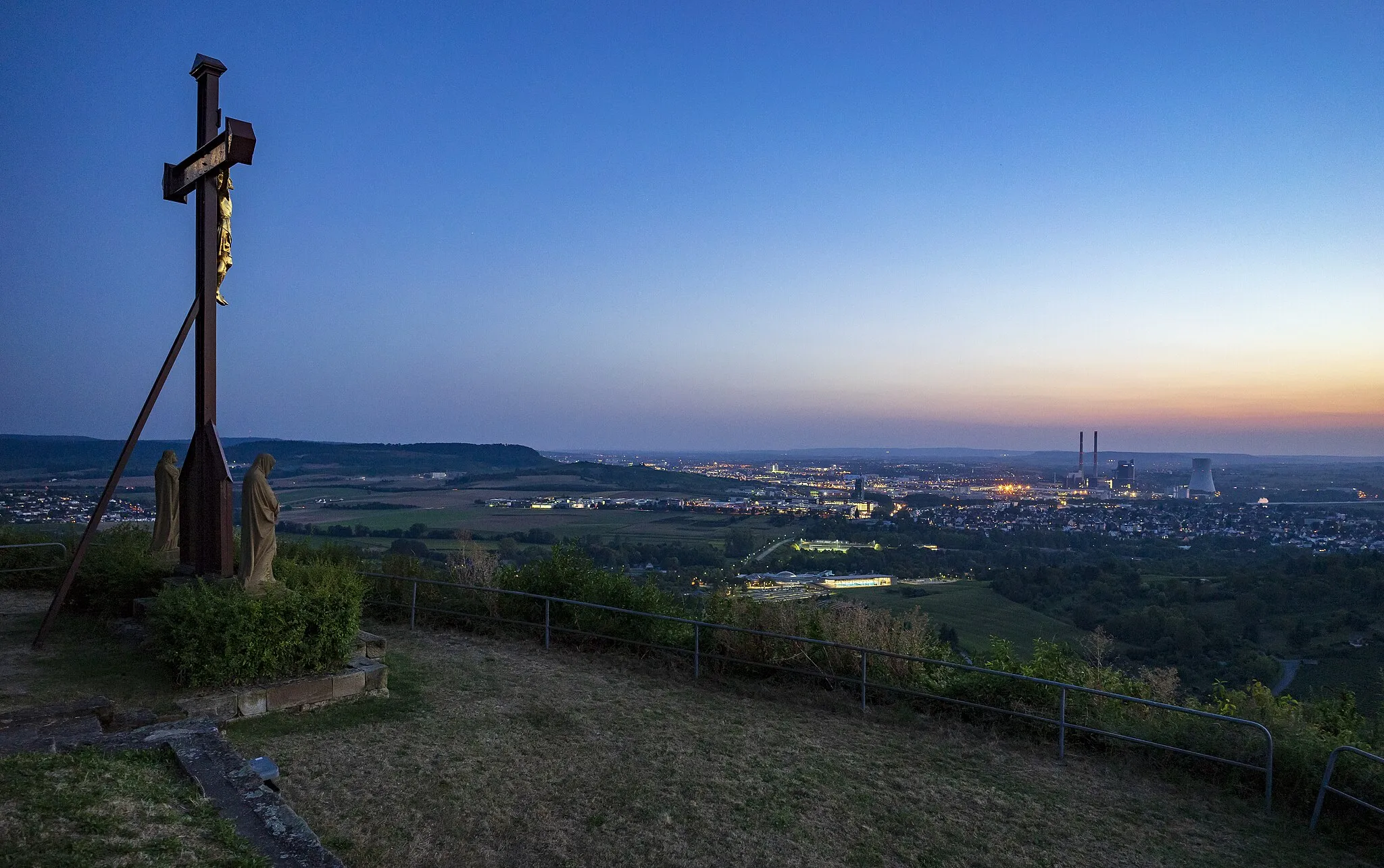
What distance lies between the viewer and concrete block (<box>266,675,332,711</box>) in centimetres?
711

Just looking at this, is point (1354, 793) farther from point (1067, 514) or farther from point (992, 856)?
point (1067, 514)

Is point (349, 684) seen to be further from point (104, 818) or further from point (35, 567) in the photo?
point (35, 567)

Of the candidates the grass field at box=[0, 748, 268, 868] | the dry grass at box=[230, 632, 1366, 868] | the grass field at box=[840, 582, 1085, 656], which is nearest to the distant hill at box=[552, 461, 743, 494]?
the grass field at box=[840, 582, 1085, 656]

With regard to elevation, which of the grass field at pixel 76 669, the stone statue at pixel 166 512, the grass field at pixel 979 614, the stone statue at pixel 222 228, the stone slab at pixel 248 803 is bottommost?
the grass field at pixel 979 614

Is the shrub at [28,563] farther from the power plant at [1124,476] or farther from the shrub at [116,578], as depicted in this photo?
the power plant at [1124,476]

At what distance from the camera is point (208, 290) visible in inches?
360

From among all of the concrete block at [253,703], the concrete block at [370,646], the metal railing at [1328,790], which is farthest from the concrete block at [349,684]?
the metal railing at [1328,790]

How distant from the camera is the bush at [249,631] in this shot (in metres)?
7.03

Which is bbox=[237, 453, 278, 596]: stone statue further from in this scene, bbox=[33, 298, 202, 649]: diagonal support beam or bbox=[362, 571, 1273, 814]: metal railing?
bbox=[362, 571, 1273, 814]: metal railing

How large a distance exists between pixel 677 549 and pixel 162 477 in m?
21.9

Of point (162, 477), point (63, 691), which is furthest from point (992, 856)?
point (162, 477)

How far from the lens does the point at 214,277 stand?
9.23 meters

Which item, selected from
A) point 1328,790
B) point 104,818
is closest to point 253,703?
point 104,818

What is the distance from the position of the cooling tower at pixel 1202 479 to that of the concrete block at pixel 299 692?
66.7 m
